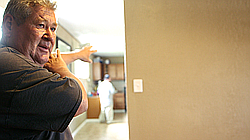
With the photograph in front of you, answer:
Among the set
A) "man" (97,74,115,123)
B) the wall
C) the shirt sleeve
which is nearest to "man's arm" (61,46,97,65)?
the shirt sleeve

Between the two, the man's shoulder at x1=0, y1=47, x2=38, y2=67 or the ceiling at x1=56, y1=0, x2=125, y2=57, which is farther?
the ceiling at x1=56, y1=0, x2=125, y2=57

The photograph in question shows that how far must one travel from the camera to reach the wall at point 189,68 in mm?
1560

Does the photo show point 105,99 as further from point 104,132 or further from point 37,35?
point 37,35

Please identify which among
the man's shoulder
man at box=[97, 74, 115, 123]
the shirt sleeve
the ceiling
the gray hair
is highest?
the ceiling

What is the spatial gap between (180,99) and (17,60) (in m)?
1.30

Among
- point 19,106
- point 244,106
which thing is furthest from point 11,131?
point 244,106

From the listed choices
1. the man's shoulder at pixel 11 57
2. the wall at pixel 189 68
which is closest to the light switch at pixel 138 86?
the wall at pixel 189 68

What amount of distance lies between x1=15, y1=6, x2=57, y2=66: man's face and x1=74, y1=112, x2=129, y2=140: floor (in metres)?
3.81

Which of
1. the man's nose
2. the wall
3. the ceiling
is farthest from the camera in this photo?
the ceiling

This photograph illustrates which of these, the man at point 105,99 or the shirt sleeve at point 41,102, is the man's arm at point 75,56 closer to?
the shirt sleeve at point 41,102

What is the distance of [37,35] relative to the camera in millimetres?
644

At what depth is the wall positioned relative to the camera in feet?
5.12

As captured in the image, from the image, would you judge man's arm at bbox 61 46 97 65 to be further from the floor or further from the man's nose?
the floor

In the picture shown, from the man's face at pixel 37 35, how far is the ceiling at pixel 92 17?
1.58 metres
